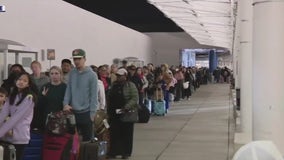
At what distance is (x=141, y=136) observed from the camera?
522 inches

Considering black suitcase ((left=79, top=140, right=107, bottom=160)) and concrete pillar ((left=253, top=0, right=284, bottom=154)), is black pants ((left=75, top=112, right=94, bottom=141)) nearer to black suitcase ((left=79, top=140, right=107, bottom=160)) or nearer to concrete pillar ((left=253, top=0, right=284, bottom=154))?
black suitcase ((left=79, top=140, right=107, bottom=160))

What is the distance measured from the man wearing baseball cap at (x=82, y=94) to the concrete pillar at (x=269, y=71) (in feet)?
10.1

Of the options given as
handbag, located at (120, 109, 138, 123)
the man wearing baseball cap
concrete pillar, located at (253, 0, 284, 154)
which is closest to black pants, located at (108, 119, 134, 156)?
handbag, located at (120, 109, 138, 123)

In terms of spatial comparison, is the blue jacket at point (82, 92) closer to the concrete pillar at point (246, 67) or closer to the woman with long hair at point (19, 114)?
the woman with long hair at point (19, 114)

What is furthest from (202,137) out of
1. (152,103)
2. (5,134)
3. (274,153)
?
(274,153)

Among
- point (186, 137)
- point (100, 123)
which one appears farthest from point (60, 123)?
point (186, 137)

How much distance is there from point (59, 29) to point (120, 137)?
286 inches

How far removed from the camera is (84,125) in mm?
7852

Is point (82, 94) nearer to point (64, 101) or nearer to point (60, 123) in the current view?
point (64, 101)

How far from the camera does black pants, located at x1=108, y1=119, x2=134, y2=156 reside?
966cm

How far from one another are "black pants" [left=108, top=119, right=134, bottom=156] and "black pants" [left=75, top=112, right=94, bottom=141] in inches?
65.9

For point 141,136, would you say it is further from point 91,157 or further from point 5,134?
point 5,134

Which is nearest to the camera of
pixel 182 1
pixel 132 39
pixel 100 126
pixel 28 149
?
pixel 28 149

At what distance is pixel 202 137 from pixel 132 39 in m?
17.7
